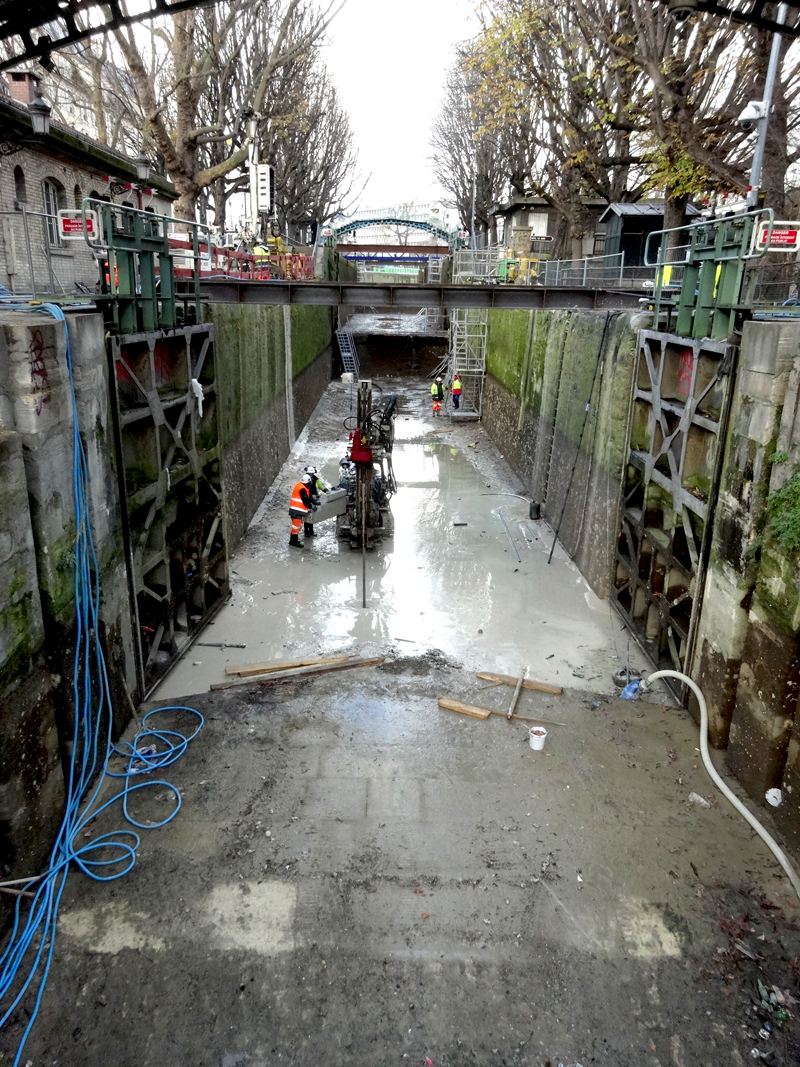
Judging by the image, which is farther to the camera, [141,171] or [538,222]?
[538,222]

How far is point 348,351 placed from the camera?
36469 mm

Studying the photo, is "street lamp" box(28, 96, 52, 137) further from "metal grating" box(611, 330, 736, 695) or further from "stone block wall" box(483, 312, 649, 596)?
"metal grating" box(611, 330, 736, 695)

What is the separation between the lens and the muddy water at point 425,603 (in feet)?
31.6

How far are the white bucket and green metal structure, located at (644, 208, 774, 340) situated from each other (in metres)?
4.84

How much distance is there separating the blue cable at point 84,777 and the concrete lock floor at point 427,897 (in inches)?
5.5

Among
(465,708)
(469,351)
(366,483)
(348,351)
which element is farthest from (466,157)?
(465,708)

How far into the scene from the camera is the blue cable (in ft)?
16.8

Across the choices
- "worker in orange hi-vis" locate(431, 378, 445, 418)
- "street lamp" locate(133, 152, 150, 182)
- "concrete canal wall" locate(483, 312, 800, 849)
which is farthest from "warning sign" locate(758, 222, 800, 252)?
"street lamp" locate(133, 152, 150, 182)

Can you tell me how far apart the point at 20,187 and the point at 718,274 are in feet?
52.3

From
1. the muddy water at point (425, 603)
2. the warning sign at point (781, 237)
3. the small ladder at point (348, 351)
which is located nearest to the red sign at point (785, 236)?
the warning sign at point (781, 237)

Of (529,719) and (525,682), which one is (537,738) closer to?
(529,719)

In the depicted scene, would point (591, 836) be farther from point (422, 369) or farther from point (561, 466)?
point (422, 369)

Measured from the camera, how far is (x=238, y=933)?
212 inches

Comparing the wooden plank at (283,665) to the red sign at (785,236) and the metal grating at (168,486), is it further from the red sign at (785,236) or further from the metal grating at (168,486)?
Result: the red sign at (785,236)
